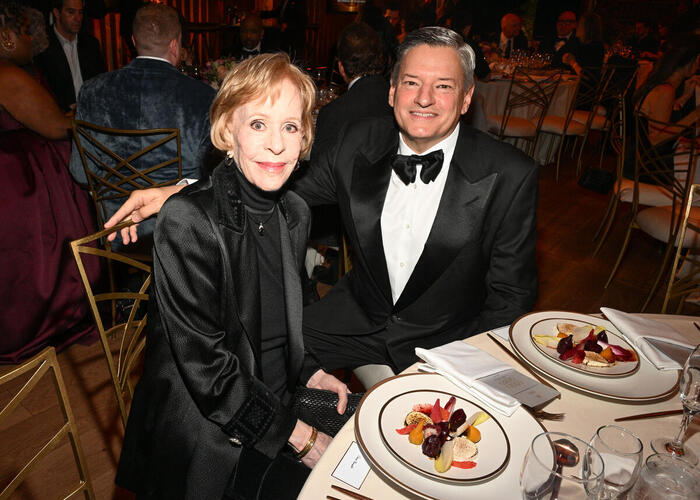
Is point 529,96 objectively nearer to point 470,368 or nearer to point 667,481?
point 470,368

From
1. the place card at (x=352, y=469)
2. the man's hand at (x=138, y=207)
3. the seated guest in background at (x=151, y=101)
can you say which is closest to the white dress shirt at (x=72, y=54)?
the seated guest in background at (x=151, y=101)

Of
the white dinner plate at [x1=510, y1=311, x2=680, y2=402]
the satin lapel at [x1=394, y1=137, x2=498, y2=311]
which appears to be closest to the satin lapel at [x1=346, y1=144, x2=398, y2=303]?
the satin lapel at [x1=394, y1=137, x2=498, y2=311]

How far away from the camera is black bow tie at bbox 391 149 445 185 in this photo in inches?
69.6

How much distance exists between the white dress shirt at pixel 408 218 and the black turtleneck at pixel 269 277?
47 cm

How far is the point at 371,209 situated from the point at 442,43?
59cm

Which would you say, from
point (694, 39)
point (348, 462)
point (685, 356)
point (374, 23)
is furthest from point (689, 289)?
point (374, 23)

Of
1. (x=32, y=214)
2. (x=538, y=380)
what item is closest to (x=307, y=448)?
(x=538, y=380)

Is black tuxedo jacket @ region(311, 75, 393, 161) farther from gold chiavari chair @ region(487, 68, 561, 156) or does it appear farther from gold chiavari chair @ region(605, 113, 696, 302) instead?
gold chiavari chair @ region(487, 68, 561, 156)

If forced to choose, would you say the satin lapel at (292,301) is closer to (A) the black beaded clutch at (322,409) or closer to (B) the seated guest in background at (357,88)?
(A) the black beaded clutch at (322,409)

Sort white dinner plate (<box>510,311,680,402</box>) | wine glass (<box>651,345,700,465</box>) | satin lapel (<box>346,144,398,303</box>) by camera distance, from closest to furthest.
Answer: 1. wine glass (<box>651,345,700,465</box>)
2. white dinner plate (<box>510,311,680,402</box>)
3. satin lapel (<box>346,144,398,303</box>)

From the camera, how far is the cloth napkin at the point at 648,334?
50.1 inches

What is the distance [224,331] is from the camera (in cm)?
132

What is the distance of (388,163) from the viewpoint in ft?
6.13

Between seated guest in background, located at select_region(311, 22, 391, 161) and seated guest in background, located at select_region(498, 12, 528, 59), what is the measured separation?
517cm
